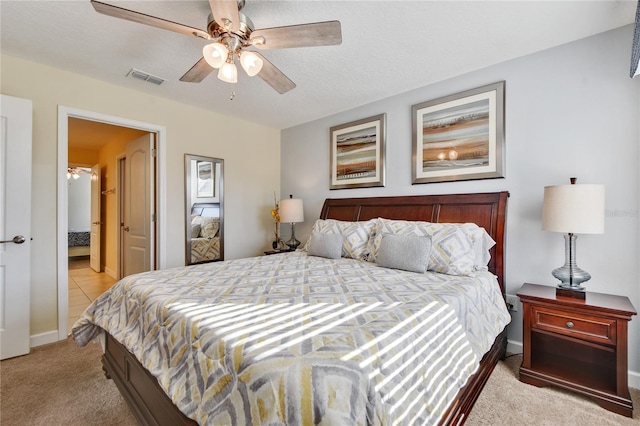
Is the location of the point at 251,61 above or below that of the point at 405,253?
above

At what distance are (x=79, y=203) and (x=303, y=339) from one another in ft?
32.8

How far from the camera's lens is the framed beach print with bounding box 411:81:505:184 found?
2.59 meters

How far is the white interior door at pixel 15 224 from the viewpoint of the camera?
2373mm

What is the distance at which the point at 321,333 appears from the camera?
1.07 m

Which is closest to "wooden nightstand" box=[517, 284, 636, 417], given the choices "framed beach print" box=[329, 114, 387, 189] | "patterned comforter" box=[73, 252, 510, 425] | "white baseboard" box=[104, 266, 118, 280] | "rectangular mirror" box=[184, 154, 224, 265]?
"patterned comforter" box=[73, 252, 510, 425]

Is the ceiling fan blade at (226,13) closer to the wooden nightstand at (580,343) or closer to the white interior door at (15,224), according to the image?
the white interior door at (15,224)

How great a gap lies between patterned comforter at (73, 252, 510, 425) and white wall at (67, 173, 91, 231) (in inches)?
316

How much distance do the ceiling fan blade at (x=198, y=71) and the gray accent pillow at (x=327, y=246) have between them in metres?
1.80

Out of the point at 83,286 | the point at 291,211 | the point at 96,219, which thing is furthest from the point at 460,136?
the point at 96,219

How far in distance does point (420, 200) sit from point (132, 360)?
2.75 metres

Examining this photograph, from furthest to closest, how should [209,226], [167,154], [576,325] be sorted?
[209,226]
[167,154]
[576,325]

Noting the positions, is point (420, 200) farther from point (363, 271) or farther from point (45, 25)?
point (45, 25)

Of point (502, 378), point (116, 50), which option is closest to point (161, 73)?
point (116, 50)

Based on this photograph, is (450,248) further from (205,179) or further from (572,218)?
(205,179)
